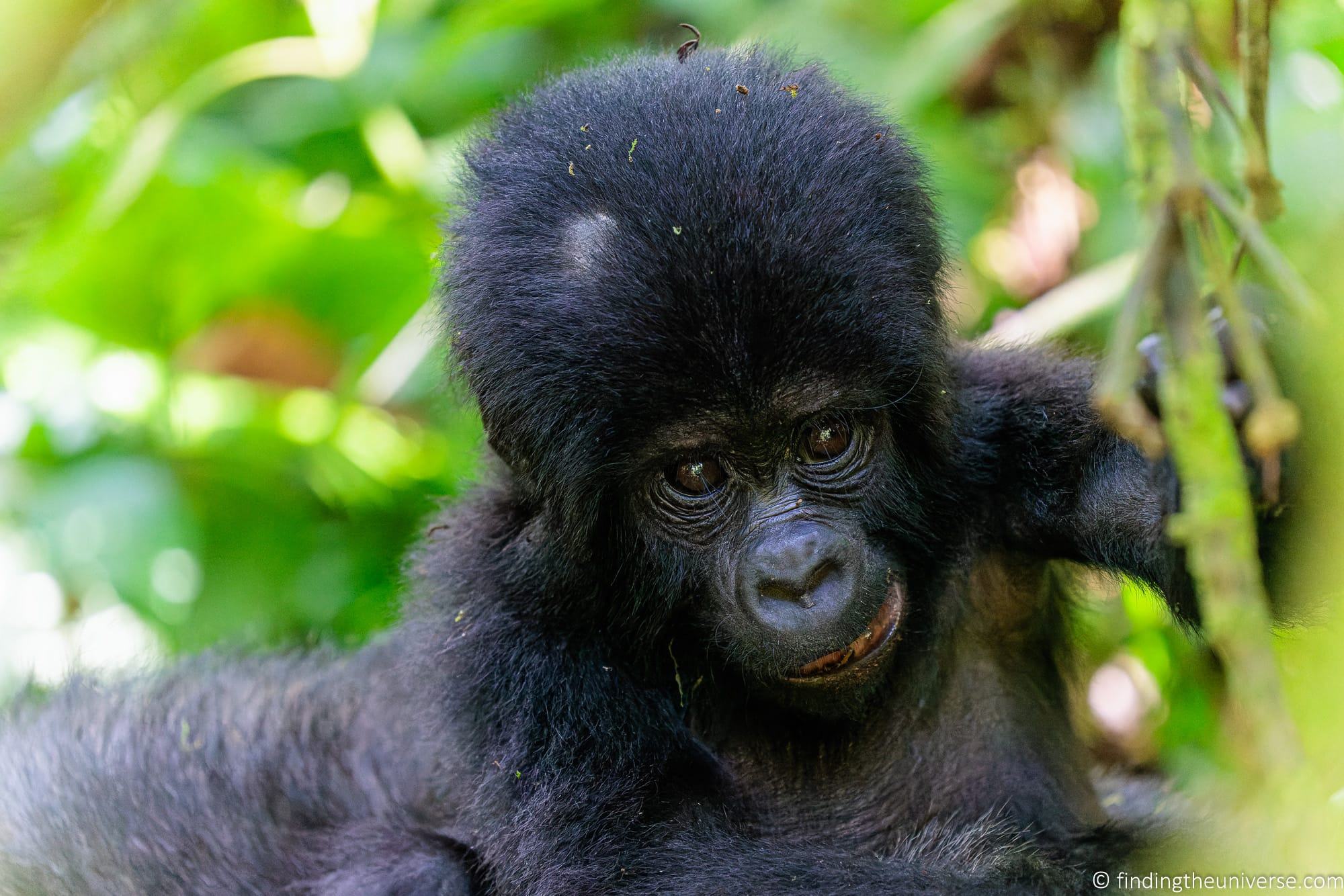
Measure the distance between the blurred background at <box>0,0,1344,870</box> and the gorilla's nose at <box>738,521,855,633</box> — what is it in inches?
72.9

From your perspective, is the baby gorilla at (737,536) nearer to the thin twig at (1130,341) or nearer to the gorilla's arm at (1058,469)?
the gorilla's arm at (1058,469)

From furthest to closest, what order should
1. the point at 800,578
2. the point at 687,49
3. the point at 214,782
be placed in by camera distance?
the point at 214,782, the point at 687,49, the point at 800,578

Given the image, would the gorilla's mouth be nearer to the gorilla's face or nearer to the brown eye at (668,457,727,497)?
the gorilla's face

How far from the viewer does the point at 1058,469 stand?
2887mm

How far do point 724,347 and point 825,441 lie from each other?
341 mm

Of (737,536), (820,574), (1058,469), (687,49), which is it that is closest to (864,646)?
(820,574)

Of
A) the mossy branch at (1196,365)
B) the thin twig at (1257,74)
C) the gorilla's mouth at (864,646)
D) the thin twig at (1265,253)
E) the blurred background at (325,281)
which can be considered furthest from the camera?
the blurred background at (325,281)

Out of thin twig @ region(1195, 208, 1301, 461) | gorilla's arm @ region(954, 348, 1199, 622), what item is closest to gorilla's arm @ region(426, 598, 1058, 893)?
gorilla's arm @ region(954, 348, 1199, 622)

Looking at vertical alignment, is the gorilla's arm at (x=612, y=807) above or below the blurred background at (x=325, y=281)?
below

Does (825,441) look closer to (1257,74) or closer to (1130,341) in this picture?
(1257,74)

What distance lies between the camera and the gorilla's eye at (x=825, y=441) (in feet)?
8.70

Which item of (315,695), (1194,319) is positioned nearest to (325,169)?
(315,695)

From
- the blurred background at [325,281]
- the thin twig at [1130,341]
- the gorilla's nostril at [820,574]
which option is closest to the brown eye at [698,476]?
the gorilla's nostril at [820,574]

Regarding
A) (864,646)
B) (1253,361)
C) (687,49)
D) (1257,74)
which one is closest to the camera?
(1253,361)
